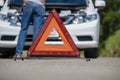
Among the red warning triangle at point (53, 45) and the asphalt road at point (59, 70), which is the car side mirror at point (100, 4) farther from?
the asphalt road at point (59, 70)

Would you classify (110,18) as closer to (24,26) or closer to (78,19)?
(78,19)

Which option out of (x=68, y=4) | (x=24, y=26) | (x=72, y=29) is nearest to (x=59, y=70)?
(x=24, y=26)

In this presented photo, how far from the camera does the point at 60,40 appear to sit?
40.7ft

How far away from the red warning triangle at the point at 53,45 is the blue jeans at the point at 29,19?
0.45 feet

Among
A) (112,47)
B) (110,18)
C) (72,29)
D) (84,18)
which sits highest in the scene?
(84,18)

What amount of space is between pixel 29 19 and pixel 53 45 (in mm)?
696

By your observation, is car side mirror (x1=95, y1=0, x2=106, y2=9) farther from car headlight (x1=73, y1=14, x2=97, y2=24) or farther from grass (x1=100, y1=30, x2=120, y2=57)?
grass (x1=100, y1=30, x2=120, y2=57)

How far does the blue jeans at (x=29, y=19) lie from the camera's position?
481 inches

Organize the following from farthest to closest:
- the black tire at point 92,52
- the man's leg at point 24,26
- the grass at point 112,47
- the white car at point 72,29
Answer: the grass at point 112,47 < the black tire at point 92,52 < the white car at point 72,29 < the man's leg at point 24,26

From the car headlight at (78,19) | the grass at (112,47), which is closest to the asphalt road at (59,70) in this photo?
the car headlight at (78,19)

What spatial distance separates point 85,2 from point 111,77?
4.44m

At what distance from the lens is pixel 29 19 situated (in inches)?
489

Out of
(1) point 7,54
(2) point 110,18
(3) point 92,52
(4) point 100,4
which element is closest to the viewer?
(3) point 92,52

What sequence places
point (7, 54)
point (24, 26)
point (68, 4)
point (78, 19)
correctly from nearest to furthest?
point (24, 26) < point (78, 19) < point (68, 4) < point (7, 54)
